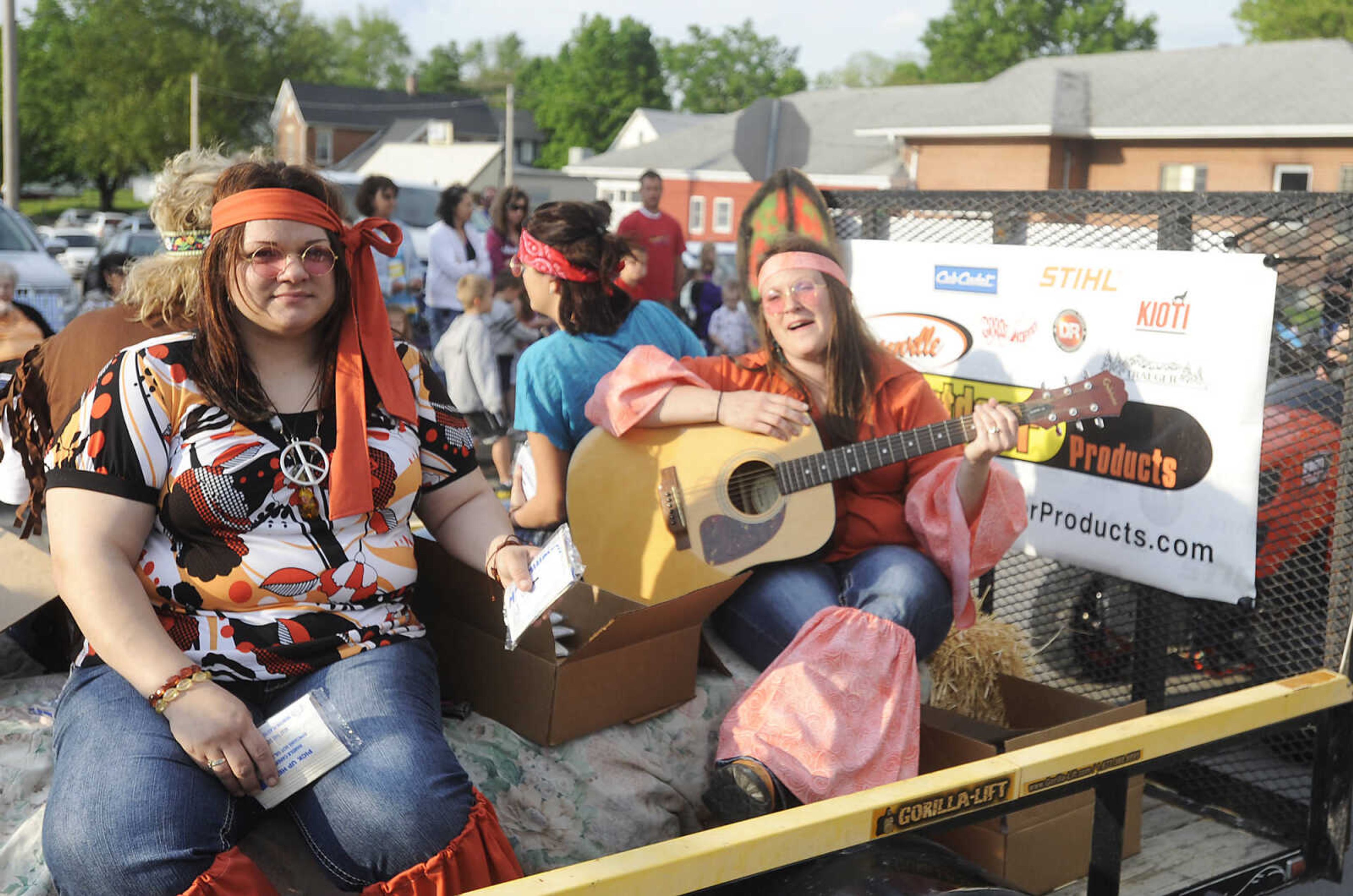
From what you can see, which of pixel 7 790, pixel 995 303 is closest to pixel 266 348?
pixel 7 790

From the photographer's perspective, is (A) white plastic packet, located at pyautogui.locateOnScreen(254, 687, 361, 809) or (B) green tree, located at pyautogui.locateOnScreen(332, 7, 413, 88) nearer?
(A) white plastic packet, located at pyautogui.locateOnScreen(254, 687, 361, 809)

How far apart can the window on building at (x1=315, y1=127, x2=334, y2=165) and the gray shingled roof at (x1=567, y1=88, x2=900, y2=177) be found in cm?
2334

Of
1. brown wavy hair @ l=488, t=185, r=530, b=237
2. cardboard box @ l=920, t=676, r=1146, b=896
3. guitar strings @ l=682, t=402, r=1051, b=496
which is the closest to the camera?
cardboard box @ l=920, t=676, r=1146, b=896

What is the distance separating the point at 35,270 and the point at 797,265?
9678 millimetres

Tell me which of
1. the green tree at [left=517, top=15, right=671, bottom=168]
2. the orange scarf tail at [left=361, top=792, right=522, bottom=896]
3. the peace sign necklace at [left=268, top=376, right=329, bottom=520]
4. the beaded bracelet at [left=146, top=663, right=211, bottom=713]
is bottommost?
the orange scarf tail at [left=361, top=792, right=522, bottom=896]

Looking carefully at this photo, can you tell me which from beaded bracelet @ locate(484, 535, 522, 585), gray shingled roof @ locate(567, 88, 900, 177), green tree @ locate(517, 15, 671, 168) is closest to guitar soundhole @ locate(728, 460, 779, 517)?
beaded bracelet @ locate(484, 535, 522, 585)

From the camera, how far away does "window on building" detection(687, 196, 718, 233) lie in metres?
42.2

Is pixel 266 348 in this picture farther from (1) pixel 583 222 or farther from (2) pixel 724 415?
(1) pixel 583 222

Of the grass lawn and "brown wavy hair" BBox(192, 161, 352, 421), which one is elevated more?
the grass lawn

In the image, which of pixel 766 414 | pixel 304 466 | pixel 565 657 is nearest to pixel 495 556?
pixel 565 657

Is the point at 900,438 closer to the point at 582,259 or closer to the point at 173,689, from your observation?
the point at 582,259

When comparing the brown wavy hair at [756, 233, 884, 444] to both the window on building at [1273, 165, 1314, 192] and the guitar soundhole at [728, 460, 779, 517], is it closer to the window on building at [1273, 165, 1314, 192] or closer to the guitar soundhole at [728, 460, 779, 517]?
the guitar soundhole at [728, 460, 779, 517]

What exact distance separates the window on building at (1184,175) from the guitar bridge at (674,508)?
26516 mm

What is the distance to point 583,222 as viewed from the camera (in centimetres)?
392
